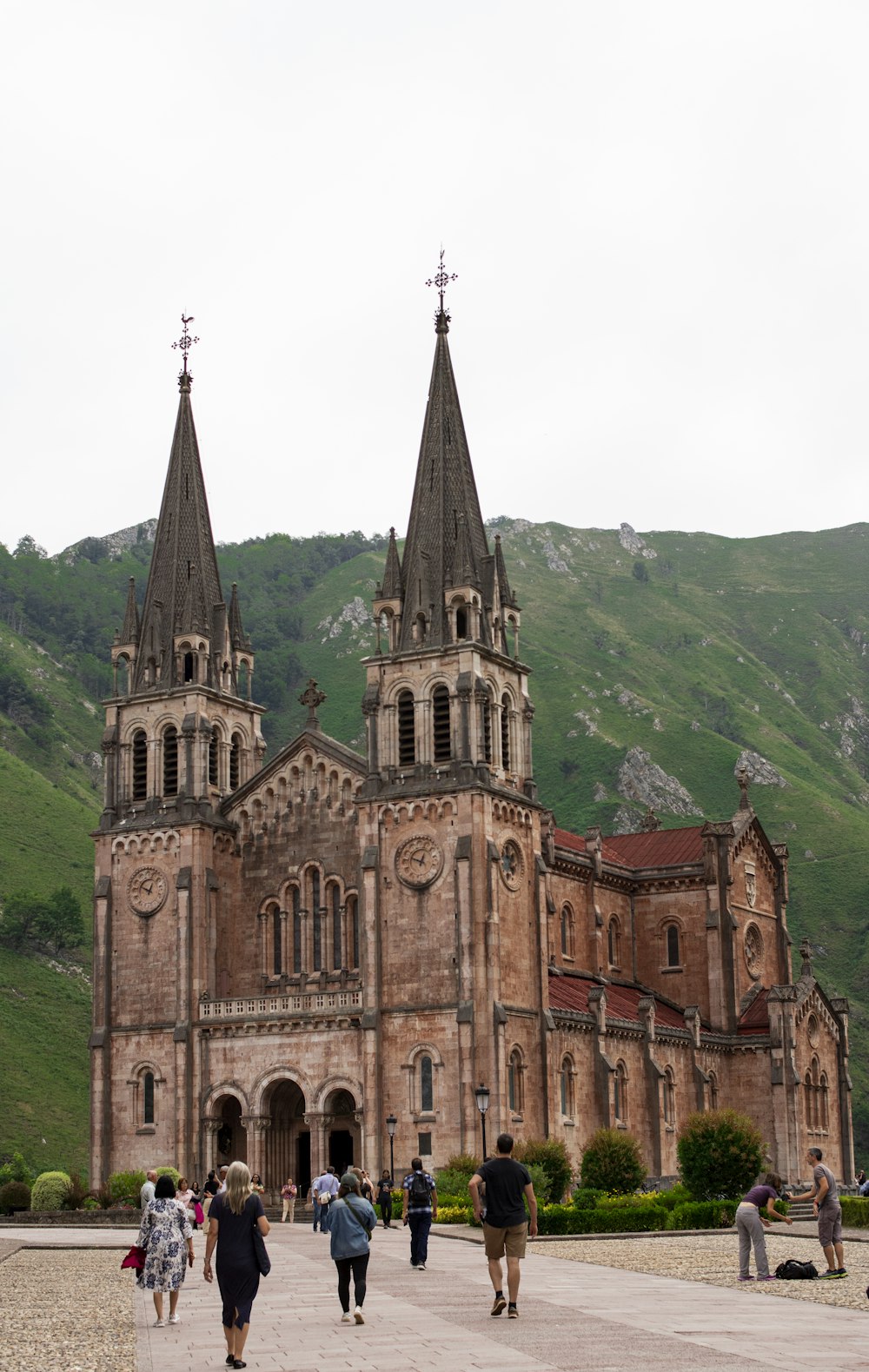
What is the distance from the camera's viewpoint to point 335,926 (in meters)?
70.5

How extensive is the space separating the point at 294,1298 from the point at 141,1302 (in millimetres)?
2377

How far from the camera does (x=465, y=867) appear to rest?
65125 mm

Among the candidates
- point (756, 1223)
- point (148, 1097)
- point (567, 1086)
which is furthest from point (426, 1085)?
point (756, 1223)

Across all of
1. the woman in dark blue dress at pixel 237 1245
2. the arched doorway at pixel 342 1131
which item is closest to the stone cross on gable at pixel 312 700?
the arched doorway at pixel 342 1131

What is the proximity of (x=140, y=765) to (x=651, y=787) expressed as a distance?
9029 cm

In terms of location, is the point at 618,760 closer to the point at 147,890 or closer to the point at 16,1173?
the point at 147,890

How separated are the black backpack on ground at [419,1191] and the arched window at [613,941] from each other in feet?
157

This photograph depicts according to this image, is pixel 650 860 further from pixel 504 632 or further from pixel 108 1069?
pixel 108 1069

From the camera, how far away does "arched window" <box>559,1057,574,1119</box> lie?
66938mm

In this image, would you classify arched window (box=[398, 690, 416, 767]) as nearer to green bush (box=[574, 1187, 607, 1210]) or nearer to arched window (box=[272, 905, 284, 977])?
arched window (box=[272, 905, 284, 977])

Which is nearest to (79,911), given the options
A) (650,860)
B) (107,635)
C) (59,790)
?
(59,790)

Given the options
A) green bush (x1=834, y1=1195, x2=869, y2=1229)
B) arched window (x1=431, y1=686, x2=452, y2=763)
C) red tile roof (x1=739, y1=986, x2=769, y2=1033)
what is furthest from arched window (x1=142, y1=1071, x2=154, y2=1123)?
green bush (x1=834, y1=1195, x2=869, y2=1229)

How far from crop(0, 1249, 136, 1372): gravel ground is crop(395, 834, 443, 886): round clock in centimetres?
2756

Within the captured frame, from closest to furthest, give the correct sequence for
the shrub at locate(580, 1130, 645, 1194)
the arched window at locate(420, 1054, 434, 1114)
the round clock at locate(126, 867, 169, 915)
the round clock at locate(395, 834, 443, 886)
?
the shrub at locate(580, 1130, 645, 1194) → the arched window at locate(420, 1054, 434, 1114) → the round clock at locate(395, 834, 443, 886) → the round clock at locate(126, 867, 169, 915)
